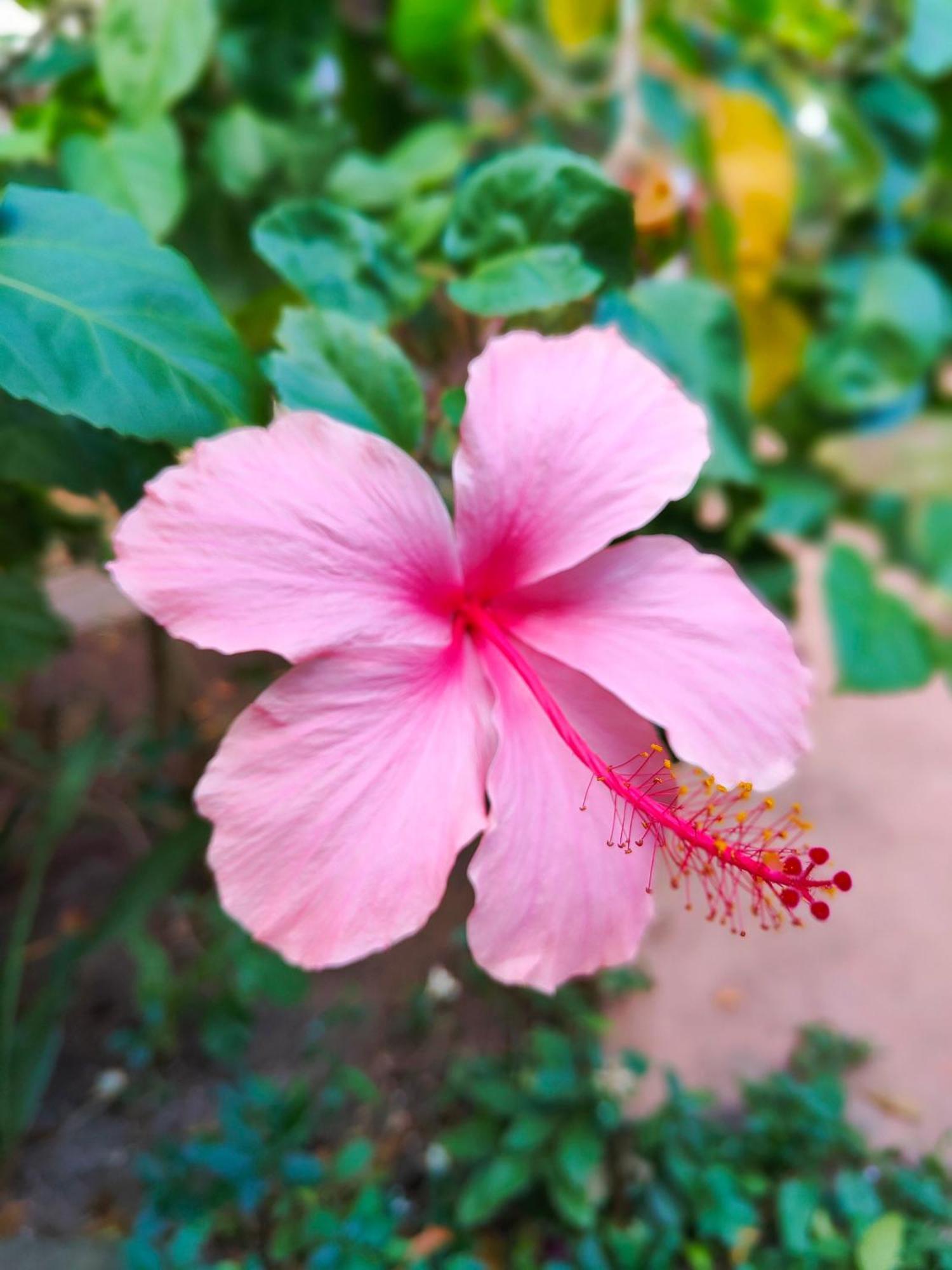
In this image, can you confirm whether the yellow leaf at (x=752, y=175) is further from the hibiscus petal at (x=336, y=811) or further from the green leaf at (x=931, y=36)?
the hibiscus petal at (x=336, y=811)

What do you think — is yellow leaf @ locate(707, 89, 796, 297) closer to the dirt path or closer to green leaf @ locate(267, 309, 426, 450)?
the dirt path

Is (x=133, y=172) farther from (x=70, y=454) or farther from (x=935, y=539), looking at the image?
(x=935, y=539)

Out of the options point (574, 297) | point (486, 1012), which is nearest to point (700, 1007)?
point (486, 1012)

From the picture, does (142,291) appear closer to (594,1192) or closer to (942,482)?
(594,1192)

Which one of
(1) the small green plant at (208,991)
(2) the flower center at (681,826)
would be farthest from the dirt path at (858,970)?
(2) the flower center at (681,826)

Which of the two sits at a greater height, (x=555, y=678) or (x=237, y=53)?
(x=237, y=53)


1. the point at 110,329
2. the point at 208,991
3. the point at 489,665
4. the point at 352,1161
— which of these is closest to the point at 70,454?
the point at 110,329
